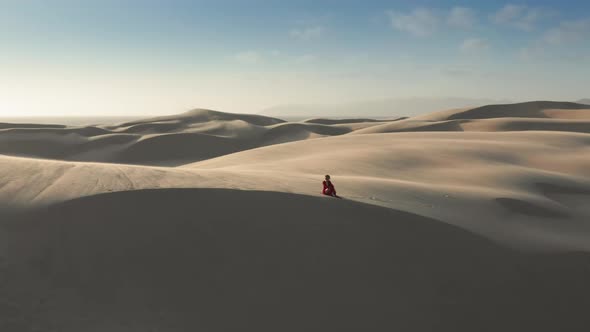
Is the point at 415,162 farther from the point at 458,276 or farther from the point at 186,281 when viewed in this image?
the point at 186,281

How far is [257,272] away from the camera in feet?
16.1

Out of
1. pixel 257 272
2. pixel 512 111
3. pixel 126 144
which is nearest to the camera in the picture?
pixel 257 272

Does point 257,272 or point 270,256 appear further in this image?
point 270,256

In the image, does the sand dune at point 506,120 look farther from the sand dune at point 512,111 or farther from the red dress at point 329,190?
the red dress at point 329,190

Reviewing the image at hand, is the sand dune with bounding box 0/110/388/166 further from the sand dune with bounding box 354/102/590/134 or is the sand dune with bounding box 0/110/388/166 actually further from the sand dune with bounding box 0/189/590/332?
the sand dune with bounding box 0/189/590/332

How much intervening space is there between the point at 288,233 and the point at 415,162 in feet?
33.5

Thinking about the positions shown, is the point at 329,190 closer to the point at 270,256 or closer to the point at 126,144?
the point at 270,256

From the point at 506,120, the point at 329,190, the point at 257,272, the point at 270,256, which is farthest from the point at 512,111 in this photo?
the point at 257,272

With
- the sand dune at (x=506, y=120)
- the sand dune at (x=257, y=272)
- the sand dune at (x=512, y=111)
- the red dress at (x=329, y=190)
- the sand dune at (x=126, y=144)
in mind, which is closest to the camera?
the sand dune at (x=257, y=272)

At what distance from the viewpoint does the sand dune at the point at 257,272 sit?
13.8 ft

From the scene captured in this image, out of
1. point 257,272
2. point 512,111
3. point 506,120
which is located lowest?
point 257,272

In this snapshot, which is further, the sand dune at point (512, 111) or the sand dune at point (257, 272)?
the sand dune at point (512, 111)

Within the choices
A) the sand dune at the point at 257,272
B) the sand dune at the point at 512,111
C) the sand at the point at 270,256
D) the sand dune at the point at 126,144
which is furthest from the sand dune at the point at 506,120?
the sand dune at the point at 257,272

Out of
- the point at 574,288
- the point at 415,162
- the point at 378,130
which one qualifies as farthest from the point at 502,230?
the point at 378,130
